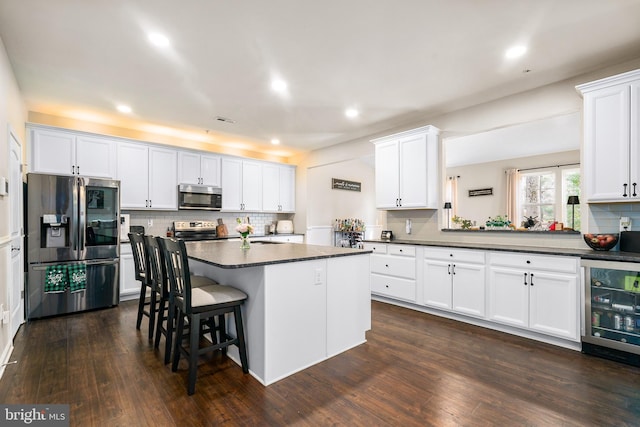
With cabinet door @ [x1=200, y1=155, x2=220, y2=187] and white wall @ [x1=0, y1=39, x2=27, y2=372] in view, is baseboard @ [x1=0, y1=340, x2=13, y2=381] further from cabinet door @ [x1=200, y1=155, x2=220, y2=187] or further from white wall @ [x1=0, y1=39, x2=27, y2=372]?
cabinet door @ [x1=200, y1=155, x2=220, y2=187]

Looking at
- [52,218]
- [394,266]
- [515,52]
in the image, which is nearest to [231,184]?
[52,218]

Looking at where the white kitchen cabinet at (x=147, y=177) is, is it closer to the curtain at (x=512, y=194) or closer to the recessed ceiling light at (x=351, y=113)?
the recessed ceiling light at (x=351, y=113)

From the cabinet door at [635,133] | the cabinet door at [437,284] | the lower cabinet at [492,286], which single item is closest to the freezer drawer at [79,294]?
the lower cabinet at [492,286]

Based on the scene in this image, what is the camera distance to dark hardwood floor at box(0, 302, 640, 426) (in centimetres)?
184

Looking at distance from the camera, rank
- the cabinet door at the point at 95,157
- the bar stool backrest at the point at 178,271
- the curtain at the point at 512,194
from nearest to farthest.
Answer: the bar stool backrest at the point at 178,271 < the cabinet door at the point at 95,157 < the curtain at the point at 512,194

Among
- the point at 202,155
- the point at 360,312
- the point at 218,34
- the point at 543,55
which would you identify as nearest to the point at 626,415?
the point at 360,312

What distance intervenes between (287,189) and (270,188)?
0.46 meters

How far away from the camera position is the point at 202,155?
5531mm

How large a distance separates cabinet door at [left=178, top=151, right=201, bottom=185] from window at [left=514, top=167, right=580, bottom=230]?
283 inches

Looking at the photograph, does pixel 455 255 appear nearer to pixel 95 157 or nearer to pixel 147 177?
pixel 147 177

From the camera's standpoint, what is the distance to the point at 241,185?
6094mm

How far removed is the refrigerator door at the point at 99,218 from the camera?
3973 mm

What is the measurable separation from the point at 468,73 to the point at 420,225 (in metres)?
2.17

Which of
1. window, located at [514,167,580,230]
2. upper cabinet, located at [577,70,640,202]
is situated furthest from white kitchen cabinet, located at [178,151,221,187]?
window, located at [514,167,580,230]
